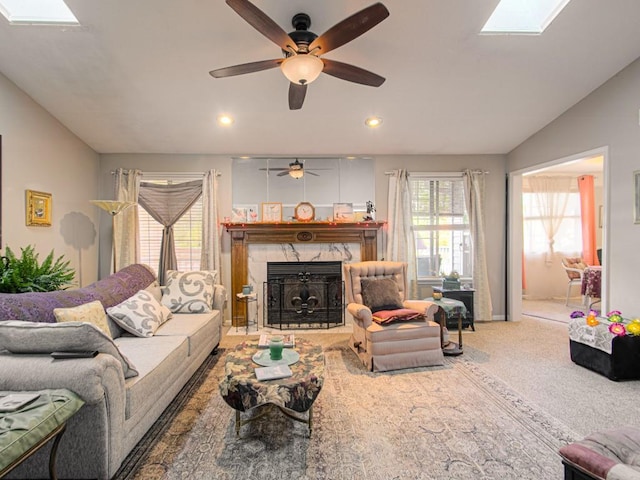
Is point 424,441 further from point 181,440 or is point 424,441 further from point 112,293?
point 112,293

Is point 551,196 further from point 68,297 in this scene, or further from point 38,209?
point 38,209

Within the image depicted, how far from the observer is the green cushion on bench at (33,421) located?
1252 millimetres

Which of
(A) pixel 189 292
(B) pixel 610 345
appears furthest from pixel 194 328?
(B) pixel 610 345

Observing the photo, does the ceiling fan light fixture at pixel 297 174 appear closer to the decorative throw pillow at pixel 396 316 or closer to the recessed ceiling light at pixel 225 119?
the recessed ceiling light at pixel 225 119

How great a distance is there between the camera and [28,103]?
140 inches

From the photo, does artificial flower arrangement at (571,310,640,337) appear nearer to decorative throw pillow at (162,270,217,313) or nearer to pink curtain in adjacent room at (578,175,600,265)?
decorative throw pillow at (162,270,217,313)

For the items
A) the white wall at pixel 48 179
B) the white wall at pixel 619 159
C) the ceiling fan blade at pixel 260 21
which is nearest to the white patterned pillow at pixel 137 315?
the white wall at pixel 48 179

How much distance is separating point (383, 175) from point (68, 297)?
4096mm

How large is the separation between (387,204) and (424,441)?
3499mm

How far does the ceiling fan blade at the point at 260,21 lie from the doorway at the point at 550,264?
3.63m

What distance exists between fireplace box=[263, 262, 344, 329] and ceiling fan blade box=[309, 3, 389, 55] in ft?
10.9

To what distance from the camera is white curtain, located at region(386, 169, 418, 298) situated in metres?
5.05

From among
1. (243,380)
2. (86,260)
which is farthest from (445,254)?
(86,260)

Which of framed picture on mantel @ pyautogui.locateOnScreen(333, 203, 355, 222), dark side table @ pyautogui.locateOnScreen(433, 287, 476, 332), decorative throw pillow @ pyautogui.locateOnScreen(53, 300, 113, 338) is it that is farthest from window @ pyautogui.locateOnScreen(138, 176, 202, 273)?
dark side table @ pyautogui.locateOnScreen(433, 287, 476, 332)
